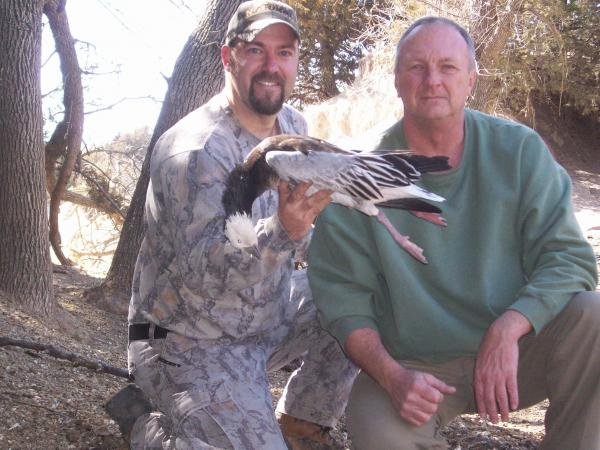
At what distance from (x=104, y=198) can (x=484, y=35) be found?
17.5ft

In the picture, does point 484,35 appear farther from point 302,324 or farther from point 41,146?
point 302,324

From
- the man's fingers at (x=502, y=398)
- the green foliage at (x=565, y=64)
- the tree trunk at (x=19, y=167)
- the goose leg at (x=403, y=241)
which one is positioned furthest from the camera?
the green foliage at (x=565, y=64)

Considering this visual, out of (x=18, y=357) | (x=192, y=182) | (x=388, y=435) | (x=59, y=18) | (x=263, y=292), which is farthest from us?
(x=59, y=18)

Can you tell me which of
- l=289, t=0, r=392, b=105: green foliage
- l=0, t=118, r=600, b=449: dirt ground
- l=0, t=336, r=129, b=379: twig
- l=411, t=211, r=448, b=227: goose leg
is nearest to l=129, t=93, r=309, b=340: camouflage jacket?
l=411, t=211, r=448, b=227: goose leg

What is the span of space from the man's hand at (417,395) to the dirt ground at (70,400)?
4.42 feet

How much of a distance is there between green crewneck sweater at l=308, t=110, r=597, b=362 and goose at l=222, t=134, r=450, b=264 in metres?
0.10

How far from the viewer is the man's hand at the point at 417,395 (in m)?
2.61

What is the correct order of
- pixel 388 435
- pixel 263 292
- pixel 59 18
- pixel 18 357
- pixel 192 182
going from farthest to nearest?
pixel 59 18, pixel 18 357, pixel 263 292, pixel 192 182, pixel 388 435

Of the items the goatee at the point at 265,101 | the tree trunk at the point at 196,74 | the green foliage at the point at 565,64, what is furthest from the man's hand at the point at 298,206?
the green foliage at the point at 565,64

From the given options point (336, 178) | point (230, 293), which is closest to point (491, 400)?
point (336, 178)

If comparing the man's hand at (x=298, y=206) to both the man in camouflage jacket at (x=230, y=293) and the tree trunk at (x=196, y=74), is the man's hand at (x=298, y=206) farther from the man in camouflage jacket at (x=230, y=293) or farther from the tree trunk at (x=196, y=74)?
the tree trunk at (x=196, y=74)

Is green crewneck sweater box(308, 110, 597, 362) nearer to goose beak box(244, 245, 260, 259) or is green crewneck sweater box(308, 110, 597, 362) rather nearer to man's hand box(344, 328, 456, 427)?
man's hand box(344, 328, 456, 427)

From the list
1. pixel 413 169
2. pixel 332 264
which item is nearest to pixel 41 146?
pixel 332 264

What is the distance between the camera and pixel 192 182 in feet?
9.78
